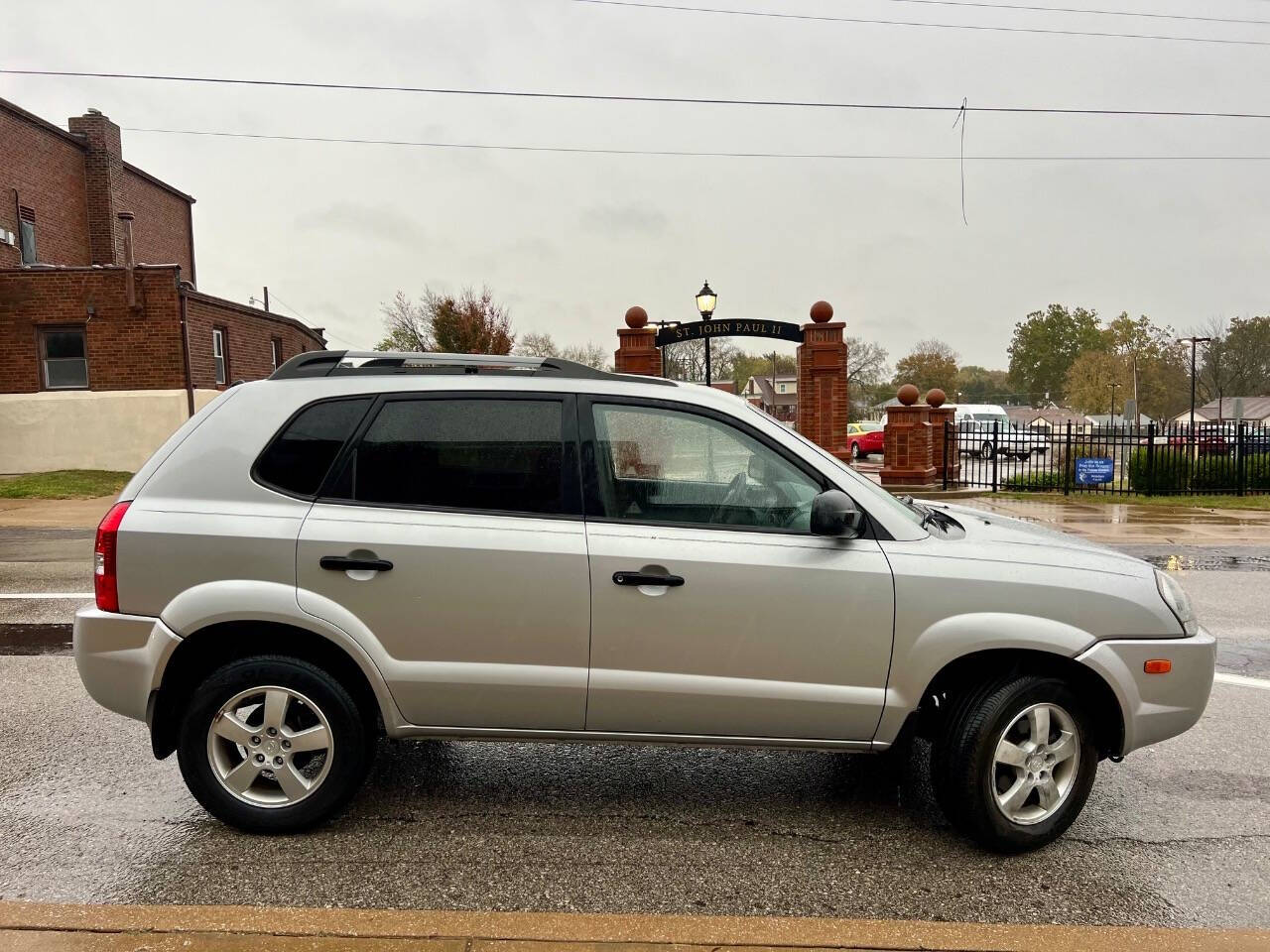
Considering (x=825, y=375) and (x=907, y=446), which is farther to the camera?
(x=907, y=446)

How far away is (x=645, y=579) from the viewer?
3.29m

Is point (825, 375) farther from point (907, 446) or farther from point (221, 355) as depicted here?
point (221, 355)

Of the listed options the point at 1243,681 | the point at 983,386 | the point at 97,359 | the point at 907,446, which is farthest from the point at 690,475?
the point at 983,386

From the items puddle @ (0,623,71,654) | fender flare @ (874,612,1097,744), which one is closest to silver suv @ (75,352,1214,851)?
fender flare @ (874,612,1097,744)

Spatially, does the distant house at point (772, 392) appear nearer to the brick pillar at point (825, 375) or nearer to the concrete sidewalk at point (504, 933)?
the brick pillar at point (825, 375)

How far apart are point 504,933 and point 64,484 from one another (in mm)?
19047

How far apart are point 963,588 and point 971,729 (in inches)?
20.4

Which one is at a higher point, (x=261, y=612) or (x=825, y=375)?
(x=825, y=375)

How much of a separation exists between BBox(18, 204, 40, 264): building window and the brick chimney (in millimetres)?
2819

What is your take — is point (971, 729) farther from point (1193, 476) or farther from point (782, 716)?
point (1193, 476)

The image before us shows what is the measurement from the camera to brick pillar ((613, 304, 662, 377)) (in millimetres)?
17933

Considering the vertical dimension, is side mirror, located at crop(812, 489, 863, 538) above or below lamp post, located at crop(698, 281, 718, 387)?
below

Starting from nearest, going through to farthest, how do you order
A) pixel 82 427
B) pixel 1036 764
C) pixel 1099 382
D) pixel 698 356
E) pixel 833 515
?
pixel 833 515, pixel 1036 764, pixel 82 427, pixel 698 356, pixel 1099 382

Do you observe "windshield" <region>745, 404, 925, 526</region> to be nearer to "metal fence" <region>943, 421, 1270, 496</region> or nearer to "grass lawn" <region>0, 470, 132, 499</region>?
"metal fence" <region>943, 421, 1270, 496</region>
